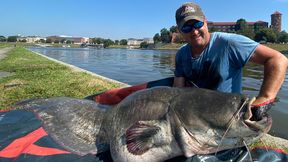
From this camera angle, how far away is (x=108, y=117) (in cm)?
388

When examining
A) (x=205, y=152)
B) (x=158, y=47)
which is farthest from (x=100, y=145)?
(x=158, y=47)

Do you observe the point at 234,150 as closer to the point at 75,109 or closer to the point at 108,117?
the point at 108,117

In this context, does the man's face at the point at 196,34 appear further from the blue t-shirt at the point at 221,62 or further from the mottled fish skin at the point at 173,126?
the mottled fish skin at the point at 173,126

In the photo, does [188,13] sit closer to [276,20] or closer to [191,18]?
[191,18]

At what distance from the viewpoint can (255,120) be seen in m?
2.97

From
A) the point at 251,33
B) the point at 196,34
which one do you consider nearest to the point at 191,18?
the point at 196,34

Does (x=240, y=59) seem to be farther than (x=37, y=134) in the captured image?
No

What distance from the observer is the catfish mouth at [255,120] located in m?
2.88

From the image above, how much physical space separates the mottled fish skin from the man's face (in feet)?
2.95

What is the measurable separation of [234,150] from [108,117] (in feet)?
4.65

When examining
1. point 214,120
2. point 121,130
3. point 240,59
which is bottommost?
point 121,130

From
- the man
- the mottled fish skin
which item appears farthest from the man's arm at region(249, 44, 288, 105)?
the mottled fish skin

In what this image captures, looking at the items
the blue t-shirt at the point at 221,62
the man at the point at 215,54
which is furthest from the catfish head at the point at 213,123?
the blue t-shirt at the point at 221,62

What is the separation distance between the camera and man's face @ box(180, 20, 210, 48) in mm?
3926
